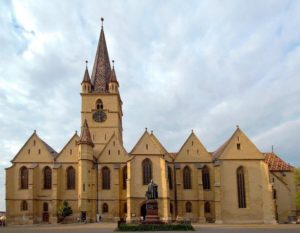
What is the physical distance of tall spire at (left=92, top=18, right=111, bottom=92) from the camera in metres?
83.7

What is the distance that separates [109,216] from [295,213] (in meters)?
33.4

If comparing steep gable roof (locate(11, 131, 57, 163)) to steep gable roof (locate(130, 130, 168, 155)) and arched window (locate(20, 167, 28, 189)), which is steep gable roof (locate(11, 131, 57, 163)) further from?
steep gable roof (locate(130, 130, 168, 155))

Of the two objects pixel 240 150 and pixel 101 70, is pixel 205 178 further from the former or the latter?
pixel 101 70

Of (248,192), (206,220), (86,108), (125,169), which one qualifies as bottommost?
(206,220)

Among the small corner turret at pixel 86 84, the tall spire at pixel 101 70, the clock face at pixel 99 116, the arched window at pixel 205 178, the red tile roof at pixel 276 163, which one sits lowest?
the arched window at pixel 205 178

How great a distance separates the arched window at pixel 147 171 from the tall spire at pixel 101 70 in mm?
23143

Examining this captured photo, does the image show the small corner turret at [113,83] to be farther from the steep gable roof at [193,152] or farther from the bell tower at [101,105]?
the steep gable roof at [193,152]

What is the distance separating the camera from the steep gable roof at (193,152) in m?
70.2

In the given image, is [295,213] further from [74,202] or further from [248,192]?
[74,202]

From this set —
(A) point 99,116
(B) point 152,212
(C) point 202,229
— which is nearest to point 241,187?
(C) point 202,229

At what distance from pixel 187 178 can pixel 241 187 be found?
8953 mm

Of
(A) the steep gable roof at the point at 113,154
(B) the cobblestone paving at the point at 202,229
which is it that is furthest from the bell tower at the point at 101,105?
(B) the cobblestone paving at the point at 202,229

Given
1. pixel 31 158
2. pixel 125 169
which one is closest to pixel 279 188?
pixel 125 169

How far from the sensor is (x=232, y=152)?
6812 cm
